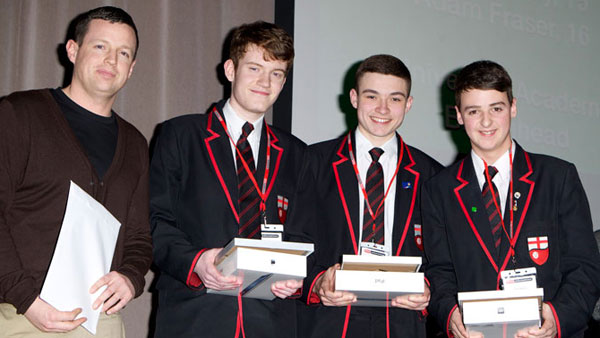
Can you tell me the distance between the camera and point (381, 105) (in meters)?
3.29

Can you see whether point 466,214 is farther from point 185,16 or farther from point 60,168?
point 185,16

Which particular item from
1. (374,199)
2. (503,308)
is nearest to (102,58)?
(374,199)

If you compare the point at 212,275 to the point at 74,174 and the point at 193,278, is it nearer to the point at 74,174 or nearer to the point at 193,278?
the point at 193,278

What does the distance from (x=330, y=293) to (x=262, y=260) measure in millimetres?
A: 605

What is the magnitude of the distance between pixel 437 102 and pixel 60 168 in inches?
132

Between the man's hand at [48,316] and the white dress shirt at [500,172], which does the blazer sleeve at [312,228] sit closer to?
the white dress shirt at [500,172]

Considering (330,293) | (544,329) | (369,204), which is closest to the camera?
(544,329)

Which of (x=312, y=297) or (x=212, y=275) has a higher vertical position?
(x=212, y=275)

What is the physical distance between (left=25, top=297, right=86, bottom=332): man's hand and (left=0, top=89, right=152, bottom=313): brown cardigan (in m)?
0.03

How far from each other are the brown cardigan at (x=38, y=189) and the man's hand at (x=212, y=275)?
233 mm

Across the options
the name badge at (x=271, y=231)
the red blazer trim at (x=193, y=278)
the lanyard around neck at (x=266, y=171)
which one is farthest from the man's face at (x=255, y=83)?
the red blazer trim at (x=193, y=278)

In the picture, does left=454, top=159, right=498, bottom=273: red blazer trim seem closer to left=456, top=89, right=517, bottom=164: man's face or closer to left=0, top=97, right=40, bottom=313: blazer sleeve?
left=456, top=89, right=517, bottom=164: man's face

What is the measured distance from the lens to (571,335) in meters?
2.66

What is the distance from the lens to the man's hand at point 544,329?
8.13 feet
